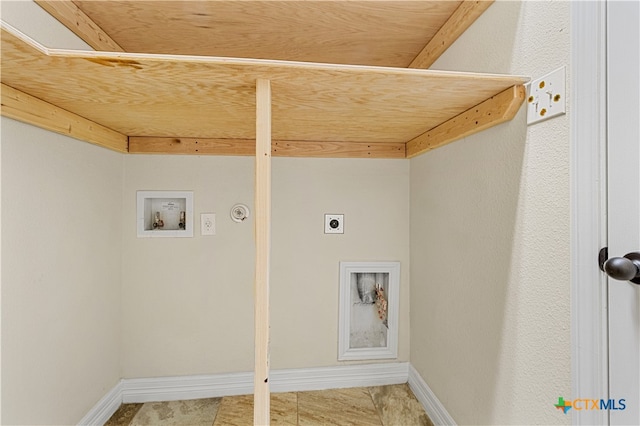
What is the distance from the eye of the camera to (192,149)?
1.82 meters

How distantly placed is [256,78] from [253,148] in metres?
0.93

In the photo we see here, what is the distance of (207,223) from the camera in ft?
6.10

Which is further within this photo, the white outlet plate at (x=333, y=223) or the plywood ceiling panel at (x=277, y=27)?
the white outlet plate at (x=333, y=223)

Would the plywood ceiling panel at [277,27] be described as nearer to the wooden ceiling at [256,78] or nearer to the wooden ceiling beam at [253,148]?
the wooden ceiling at [256,78]

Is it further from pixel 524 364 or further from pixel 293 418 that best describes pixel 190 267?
pixel 524 364

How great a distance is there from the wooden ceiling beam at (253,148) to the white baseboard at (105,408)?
1351mm

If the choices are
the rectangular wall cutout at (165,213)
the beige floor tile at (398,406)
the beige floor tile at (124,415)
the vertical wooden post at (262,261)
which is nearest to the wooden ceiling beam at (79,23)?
the rectangular wall cutout at (165,213)

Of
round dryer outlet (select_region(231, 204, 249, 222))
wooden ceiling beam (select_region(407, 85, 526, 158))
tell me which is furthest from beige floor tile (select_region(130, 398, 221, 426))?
wooden ceiling beam (select_region(407, 85, 526, 158))

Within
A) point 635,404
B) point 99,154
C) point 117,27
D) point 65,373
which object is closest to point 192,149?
point 99,154

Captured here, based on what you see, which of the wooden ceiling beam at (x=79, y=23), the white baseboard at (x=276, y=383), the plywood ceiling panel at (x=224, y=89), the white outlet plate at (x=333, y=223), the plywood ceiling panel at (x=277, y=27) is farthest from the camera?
the white outlet plate at (x=333, y=223)

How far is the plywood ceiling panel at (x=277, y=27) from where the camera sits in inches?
51.3

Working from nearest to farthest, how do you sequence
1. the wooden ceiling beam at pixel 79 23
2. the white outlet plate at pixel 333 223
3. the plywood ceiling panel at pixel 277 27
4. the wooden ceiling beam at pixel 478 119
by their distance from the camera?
the wooden ceiling beam at pixel 478 119
the wooden ceiling beam at pixel 79 23
the plywood ceiling panel at pixel 277 27
the white outlet plate at pixel 333 223

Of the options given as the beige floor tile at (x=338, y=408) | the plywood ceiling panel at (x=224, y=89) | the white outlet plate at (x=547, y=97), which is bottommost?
the beige floor tile at (x=338, y=408)

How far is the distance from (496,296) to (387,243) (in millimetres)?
867
